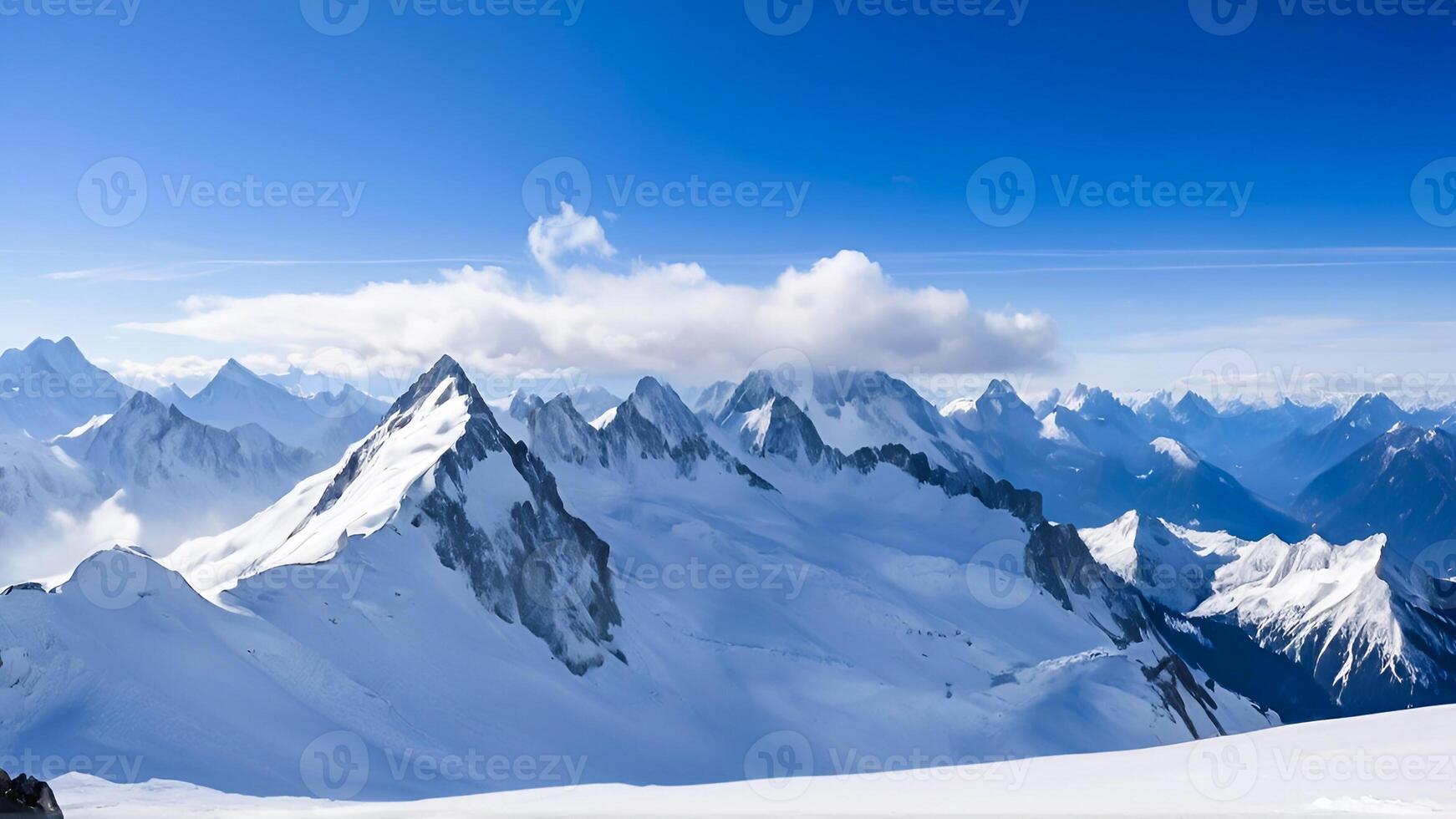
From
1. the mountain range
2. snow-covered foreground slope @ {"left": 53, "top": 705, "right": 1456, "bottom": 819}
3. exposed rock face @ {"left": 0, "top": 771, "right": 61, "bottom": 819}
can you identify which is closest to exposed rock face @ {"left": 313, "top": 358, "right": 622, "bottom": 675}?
the mountain range

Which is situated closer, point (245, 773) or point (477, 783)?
point (245, 773)

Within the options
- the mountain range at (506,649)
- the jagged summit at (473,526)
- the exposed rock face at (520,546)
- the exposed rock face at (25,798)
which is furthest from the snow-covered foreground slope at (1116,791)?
the exposed rock face at (520,546)

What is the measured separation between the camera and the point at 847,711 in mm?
114375

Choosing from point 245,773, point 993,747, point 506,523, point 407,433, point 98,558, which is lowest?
point 993,747

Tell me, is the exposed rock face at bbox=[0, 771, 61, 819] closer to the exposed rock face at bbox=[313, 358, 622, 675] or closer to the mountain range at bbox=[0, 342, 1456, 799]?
the mountain range at bbox=[0, 342, 1456, 799]

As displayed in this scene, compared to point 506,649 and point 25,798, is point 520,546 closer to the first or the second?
point 506,649

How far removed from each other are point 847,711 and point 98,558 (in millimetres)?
83411

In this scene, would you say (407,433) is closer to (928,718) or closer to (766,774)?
(766,774)

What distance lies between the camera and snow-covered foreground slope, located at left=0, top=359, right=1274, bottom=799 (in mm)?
54969

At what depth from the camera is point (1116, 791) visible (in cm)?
2495

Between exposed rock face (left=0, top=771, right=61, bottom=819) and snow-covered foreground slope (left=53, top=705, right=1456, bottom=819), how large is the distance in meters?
2.71

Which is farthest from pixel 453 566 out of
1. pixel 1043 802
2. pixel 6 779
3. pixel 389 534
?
pixel 1043 802

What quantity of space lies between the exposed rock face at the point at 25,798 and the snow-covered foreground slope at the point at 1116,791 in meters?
2.71

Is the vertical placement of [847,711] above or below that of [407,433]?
below
